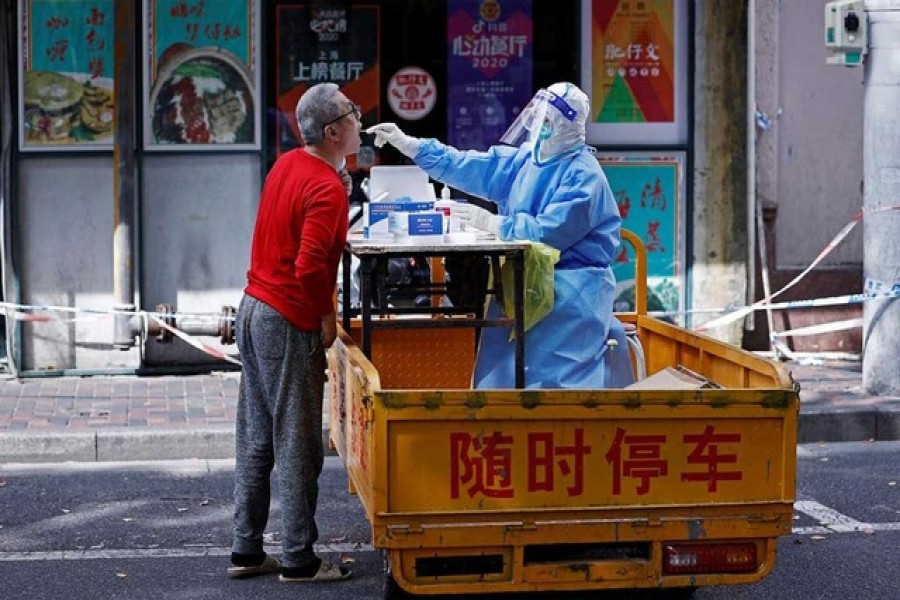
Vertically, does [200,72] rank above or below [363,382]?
above

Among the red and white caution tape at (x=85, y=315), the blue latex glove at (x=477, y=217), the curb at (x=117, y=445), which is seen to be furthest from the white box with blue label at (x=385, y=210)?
the red and white caution tape at (x=85, y=315)

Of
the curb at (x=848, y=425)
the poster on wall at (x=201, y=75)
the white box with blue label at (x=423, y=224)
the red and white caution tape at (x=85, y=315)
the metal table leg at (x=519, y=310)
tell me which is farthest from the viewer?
the poster on wall at (x=201, y=75)

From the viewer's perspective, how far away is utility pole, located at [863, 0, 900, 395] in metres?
9.59

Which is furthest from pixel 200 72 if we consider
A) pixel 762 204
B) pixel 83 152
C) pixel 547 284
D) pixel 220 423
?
pixel 547 284

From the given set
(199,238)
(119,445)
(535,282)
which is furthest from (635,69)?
(535,282)

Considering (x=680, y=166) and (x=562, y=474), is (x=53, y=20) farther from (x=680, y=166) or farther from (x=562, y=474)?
(x=562, y=474)

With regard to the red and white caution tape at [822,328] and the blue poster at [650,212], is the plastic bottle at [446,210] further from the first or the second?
the red and white caution tape at [822,328]

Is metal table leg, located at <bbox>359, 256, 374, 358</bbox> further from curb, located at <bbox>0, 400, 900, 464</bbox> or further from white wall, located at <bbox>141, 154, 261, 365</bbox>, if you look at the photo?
white wall, located at <bbox>141, 154, 261, 365</bbox>

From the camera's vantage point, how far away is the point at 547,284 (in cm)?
603

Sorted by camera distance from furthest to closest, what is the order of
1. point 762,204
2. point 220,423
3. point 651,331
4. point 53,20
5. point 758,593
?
point 762,204, point 53,20, point 220,423, point 651,331, point 758,593

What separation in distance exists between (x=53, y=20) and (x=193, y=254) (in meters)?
1.79

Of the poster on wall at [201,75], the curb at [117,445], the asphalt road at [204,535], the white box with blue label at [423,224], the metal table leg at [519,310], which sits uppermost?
the poster on wall at [201,75]

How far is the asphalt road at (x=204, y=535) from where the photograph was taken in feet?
19.8

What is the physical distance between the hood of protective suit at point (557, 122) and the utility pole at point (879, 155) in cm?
384
